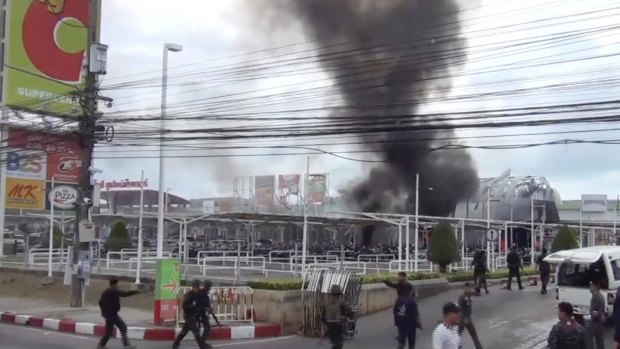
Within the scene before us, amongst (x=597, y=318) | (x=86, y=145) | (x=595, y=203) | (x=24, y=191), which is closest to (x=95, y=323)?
(x=86, y=145)

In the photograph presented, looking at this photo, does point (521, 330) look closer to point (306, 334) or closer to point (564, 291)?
point (564, 291)

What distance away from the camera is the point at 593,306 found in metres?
9.80

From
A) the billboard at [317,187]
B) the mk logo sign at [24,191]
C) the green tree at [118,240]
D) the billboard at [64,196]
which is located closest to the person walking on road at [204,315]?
the billboard at [64,196]

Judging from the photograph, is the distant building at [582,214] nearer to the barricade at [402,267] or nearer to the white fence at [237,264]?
the barricade at [402,267]

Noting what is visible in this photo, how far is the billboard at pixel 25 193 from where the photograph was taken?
32.3 meters

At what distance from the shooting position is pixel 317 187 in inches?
959

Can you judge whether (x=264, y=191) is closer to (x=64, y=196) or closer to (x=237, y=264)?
(x=237, y=264)

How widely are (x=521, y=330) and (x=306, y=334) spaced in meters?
4.23

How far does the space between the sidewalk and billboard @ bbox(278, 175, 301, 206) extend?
1452cm

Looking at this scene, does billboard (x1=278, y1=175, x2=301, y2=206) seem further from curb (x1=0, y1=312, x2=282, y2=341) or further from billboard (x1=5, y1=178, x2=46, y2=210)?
curb (x1=0, y1=312, x2=282, y2=341)

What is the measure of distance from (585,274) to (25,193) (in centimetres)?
2640

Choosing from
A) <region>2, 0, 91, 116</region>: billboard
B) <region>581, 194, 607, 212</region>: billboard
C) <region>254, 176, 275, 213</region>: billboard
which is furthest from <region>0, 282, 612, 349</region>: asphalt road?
<region>581, 194, 607, 212</region>: billboard

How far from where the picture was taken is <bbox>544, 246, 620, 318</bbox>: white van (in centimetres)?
1388

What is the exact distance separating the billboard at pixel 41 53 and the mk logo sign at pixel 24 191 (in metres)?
3.83
